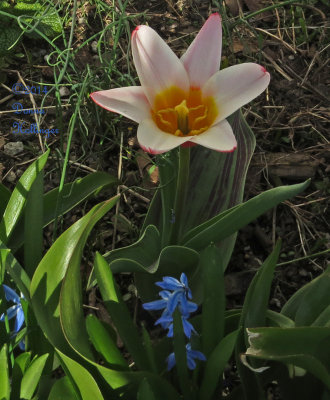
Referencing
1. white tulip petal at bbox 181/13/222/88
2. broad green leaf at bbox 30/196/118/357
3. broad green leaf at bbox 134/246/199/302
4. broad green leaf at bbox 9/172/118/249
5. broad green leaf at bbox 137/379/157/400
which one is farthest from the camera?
broad green leaf at bbox 9/172/118/249

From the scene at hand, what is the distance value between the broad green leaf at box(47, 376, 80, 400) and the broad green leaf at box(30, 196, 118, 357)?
0.19ft

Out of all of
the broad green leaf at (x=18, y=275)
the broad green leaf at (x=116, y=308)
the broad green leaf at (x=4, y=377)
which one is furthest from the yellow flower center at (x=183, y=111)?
the broad green leaf at (x=4, y=377)

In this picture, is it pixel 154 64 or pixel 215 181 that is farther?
pixel 215 181

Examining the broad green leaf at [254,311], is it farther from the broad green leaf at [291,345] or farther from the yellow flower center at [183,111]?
the yellow flower center at [183,111]

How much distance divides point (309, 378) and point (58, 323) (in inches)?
19.1

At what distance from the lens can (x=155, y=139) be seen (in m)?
1.13

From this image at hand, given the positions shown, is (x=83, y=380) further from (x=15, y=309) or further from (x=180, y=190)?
(x=180, y=190)

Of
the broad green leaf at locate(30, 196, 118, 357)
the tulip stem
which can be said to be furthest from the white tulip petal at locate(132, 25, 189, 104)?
the broad green leaf at locate(30, 196, 118, 357)

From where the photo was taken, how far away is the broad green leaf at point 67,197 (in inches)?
59.8

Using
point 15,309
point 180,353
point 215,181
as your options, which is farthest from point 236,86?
point 15,309

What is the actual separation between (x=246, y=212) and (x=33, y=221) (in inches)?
18.0

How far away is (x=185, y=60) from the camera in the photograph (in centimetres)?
126

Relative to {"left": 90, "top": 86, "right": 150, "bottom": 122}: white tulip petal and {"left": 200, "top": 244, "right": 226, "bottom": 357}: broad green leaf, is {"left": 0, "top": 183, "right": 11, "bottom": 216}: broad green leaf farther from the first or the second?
{"left": 200, "top": 244, "right": 226, "bottom": 357}: broad green leaf

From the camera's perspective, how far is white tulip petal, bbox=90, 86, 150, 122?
115cm
